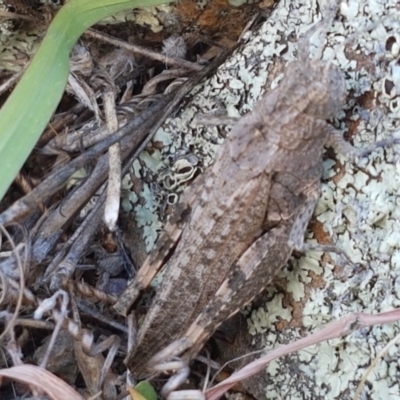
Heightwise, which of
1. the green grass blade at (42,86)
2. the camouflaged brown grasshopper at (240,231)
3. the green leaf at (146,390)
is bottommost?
the green leaf at (146,390)

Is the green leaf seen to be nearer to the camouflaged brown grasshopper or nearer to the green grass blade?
the camouflaged brown grasshopper

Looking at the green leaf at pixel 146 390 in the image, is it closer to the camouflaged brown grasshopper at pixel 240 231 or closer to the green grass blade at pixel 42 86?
the camouflaged brown grasshopper at pixel 240 231

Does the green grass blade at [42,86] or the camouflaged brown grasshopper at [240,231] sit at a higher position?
the green grass blade at [42,86]

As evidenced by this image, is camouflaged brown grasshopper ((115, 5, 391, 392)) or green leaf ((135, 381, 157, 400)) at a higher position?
camouflaged brown grasshopper ((115, 5, 391, 392))

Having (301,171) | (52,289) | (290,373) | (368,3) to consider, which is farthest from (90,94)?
(290,373)

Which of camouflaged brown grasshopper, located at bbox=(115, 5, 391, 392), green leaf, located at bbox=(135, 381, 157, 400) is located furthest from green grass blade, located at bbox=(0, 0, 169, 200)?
green leaf, located at bbox=(135, 381, 157, 400)

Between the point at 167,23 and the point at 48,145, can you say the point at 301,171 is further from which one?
the point at 48,145

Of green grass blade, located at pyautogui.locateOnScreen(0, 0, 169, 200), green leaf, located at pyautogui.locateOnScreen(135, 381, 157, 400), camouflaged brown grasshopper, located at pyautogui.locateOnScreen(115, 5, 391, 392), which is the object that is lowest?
green leaf, located at pyautogui.locateOnScreen(135, 381, 157, 400)

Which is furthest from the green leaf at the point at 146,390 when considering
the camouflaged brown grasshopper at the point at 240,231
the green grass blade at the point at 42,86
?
the green grass blade at the point at 42,86
